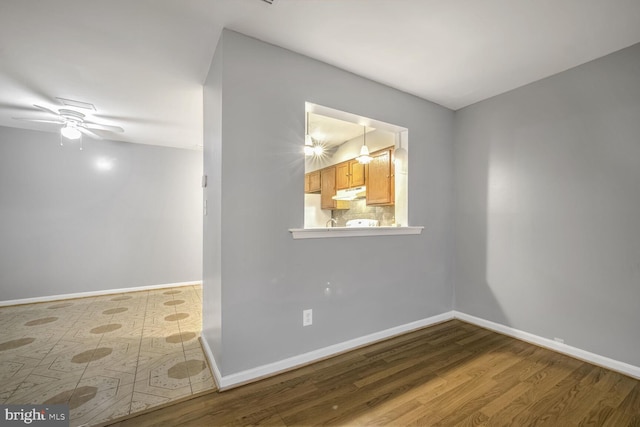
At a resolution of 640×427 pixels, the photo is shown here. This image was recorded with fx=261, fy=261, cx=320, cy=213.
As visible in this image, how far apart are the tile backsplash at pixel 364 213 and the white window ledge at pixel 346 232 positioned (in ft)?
2.45

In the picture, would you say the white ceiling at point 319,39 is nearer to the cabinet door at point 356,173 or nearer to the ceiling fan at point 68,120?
the ceiling fan at point 68,120

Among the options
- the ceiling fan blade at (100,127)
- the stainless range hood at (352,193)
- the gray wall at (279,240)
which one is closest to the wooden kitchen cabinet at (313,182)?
the stainless range hood at (352,193)

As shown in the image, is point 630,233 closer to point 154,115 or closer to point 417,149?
point 417,149

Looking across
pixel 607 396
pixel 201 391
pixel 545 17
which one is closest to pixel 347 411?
pixel 201 391

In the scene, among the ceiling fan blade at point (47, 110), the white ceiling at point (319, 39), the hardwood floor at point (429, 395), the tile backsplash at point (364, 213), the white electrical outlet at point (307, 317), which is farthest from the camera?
the tile backsplash at point (364, 213)

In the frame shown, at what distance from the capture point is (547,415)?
1.70m

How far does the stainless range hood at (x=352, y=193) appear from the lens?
13.1ft

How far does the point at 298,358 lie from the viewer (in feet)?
7.32

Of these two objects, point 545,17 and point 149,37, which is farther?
point 149,37

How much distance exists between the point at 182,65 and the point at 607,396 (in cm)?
433

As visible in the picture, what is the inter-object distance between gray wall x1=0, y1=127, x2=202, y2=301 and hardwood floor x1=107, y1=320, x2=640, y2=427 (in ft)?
12.7

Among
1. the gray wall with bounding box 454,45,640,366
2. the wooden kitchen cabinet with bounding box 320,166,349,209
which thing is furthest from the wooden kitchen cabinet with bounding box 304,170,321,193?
the gray wall with bounding box 454,45,640,366

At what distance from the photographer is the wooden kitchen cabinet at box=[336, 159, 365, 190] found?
12.9ft

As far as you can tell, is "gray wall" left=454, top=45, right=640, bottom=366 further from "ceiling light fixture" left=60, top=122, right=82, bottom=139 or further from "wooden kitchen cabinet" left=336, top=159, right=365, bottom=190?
"ceiling light fixture" left=60, top=122, right=82, bottom=139
